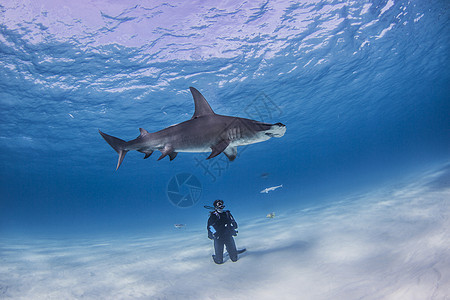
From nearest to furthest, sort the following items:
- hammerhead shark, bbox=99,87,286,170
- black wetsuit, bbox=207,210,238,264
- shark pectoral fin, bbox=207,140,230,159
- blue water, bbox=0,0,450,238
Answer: shark pectoral fin, bbox=207,140,230,159 → hammerhead shark, bbox=99,87,286,170 → black wetsuit, bbox=207,210,238,264 → blue water, bbox=0,0,450,238

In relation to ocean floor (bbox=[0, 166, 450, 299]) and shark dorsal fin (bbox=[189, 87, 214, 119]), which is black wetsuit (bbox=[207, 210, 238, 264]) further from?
shark dorsal fin (bbox=[189, 87, 214, 119])

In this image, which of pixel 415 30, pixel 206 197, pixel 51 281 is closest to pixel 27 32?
pixel 51 281

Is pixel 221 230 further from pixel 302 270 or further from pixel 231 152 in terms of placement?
pixel 231 152

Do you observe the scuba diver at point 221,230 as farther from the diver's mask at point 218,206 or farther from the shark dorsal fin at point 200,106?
the shark dorsal fin at point 200,106

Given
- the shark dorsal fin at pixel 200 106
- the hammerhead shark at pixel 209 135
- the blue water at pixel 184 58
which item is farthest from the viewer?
the blue water at pixel 184 58

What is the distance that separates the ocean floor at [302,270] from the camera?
153 inches

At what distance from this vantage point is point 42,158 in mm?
31484

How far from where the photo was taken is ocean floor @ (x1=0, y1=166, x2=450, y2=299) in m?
3.88

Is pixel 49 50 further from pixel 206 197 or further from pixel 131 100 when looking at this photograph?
pixel 206 197

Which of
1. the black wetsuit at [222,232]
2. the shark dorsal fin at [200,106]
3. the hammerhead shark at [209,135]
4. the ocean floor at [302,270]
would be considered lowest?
the ocean floor at [302,270]

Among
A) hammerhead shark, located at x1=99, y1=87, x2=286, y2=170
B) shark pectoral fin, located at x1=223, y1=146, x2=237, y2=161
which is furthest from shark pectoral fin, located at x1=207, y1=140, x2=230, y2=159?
shark pectoral fin, located at x1=223, y1=146, x2=237, y2=161

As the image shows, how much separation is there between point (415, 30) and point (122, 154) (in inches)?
930

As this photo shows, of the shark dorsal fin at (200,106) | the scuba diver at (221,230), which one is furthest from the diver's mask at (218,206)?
the shark dorsal fin at (200,106)

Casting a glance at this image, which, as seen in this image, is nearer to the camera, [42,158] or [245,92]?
[245,92]
